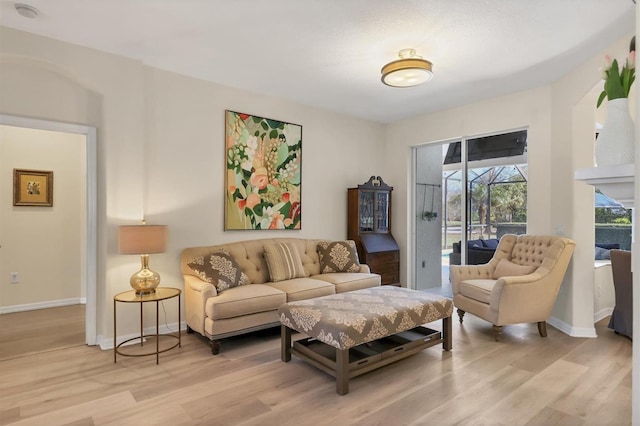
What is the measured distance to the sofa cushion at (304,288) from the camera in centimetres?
367

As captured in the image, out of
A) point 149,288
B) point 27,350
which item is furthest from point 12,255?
point 149,288

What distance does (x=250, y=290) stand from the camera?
354cm

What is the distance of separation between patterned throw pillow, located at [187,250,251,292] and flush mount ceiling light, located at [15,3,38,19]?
2.34 meters

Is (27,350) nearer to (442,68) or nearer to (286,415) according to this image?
(286,415)

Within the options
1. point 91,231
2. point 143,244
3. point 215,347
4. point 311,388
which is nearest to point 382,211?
point 215,347

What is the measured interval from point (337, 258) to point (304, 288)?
3.09ft

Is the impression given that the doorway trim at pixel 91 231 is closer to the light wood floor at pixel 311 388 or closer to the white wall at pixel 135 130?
the white wall at pixel 135 130

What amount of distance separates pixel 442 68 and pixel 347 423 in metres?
3.32

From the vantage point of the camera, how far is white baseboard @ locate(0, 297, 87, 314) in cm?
436

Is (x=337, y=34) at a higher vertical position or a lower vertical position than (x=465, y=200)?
higher

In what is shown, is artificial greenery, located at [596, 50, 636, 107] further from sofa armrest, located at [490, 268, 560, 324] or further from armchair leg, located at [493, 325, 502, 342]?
armchair leg, located at [493, 325, 502, 342]

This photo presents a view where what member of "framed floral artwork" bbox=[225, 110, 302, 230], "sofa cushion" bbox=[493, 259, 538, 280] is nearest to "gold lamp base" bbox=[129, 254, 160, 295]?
"framed floral artwork" bbox=[225, 110, 302, 230]

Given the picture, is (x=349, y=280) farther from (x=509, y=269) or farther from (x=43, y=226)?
(x=43, y=226)

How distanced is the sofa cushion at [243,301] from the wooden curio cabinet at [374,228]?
6.40 ft
